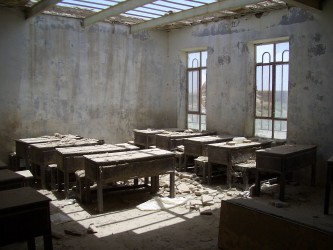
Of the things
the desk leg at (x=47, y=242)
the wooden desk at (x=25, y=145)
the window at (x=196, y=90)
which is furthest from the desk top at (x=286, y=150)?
the wooden desk at (x=25, y=145)

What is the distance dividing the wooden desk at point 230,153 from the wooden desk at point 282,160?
992 mm

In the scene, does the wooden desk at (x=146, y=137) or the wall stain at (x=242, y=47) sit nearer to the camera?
the wall stain at (x=242, y=47)

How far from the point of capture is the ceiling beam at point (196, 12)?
8.59m

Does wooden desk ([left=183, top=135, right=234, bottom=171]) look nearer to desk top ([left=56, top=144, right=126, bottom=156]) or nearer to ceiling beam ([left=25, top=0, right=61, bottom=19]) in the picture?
desk top ([left=56, top=144, right=126, bottom=156])

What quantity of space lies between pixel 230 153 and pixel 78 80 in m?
5.23

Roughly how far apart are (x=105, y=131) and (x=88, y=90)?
1421 millimetres

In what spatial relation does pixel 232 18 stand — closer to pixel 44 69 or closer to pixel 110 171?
pixel 44 69

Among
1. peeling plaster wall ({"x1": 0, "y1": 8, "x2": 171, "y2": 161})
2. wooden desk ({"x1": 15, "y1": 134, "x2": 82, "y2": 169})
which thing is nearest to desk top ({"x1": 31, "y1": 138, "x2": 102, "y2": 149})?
wooden desk ({"x1": 15, "y1": 134, "x2": 82, "y2": 169})

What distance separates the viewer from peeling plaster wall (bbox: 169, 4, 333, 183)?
850cm

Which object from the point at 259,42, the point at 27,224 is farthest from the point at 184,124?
the point at 27,224

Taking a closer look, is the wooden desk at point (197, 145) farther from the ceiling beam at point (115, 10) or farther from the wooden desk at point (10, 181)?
the wooden desk at point (10, 181)

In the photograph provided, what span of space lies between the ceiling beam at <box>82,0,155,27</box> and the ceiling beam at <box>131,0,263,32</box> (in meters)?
1.72

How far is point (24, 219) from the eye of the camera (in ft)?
12.7

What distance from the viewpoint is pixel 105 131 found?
11672mm
